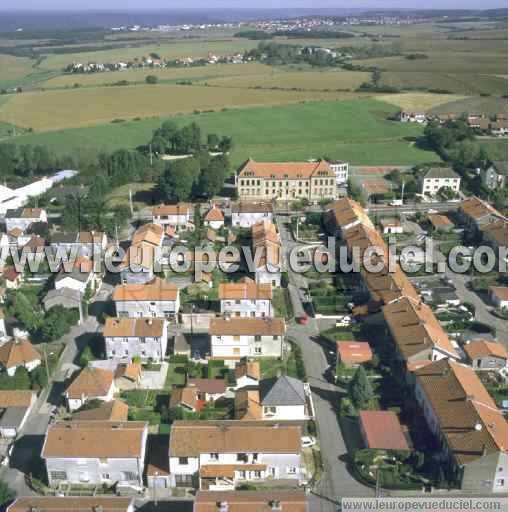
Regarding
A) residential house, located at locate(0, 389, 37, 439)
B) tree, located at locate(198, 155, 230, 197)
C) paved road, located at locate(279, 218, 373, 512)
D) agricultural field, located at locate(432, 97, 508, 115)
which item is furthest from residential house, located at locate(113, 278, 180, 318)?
agricultural field, located at locate(432, 97, 508, 115)

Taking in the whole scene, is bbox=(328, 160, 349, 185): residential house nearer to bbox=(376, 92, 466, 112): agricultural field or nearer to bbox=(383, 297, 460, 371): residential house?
bbox=(383, 297, 460, 371): residential house

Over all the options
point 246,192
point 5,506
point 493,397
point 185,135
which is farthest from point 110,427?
point 185,135

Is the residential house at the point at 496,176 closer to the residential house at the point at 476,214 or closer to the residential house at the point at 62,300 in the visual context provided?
the residential house at the point at 476,214

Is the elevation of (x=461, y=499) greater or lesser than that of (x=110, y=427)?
lesser

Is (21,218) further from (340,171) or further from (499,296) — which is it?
(499,296)

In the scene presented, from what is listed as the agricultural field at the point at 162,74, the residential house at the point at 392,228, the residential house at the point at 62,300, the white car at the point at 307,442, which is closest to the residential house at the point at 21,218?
the residential house at the point at 62,300

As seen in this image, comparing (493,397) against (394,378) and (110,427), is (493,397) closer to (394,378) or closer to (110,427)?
(394,378)

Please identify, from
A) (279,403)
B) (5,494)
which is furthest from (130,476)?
(279,403)
